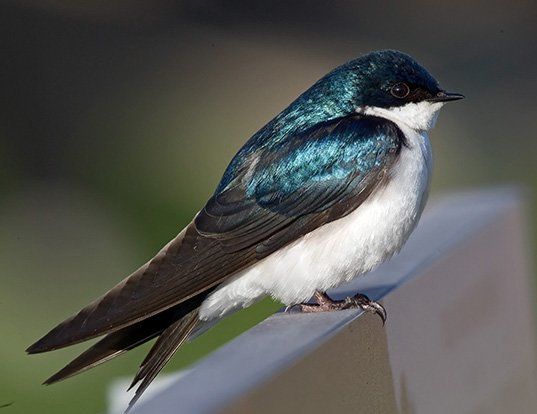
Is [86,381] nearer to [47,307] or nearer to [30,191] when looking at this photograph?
[47,307]

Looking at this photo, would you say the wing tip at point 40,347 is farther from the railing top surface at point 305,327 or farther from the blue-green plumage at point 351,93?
the blue-green plumage at point 351,93

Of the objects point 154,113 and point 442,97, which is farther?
point 154,113

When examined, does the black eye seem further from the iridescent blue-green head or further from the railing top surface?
the railing top surface

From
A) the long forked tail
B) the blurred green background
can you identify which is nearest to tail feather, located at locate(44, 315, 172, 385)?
the long forked tail

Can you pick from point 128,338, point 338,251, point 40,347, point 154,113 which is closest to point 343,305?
point 338,251

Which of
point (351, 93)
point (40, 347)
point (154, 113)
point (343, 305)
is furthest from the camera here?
point (154, 113)

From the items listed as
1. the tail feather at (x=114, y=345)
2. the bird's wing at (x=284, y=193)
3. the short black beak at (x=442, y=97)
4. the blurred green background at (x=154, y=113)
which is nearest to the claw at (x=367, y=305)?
the bird's wing at (x=284, y=193)

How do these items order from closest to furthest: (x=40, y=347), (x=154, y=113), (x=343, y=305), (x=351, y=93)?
(x=40, y=347)
(x=343, y=305)
(x=351, y=93)
(x=154, y=113)

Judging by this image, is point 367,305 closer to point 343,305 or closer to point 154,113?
point 343,305

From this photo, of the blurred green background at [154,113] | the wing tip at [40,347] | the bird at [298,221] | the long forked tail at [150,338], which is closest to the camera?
the wing tip at [40,347]
